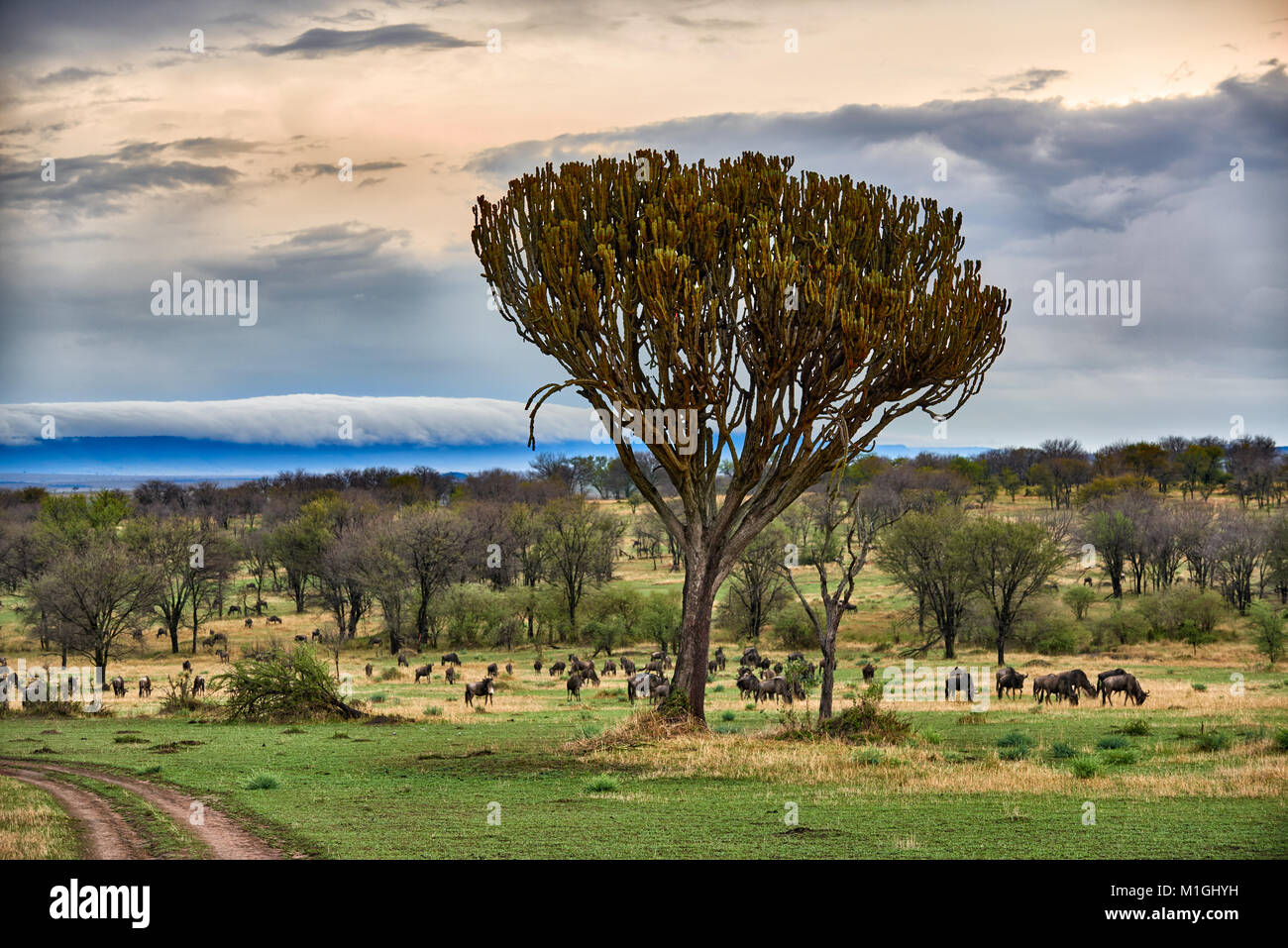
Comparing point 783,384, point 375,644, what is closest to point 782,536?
point 375,644

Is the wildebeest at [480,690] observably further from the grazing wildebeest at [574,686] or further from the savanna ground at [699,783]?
the grazing wildebeest at [574,686]

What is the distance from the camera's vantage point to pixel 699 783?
49.3 feet

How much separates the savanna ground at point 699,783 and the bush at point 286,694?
700mm

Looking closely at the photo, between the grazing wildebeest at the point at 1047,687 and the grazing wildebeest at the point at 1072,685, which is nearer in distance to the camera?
the grazing wildebeest at the point at 1072,685

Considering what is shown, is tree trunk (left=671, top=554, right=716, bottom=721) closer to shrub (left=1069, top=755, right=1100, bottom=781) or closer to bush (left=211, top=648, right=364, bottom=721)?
shrub (left=1069, top=755, right=1100, bottom=781)

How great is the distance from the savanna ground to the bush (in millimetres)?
700

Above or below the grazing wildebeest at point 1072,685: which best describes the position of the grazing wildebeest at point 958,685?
below

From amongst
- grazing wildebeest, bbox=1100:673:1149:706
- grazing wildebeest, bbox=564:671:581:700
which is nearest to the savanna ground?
grazing wildebeest, bbox=1100:673:1149:706

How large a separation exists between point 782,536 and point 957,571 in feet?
41.9

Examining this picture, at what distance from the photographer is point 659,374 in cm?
1828

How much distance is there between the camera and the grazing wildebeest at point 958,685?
115ft

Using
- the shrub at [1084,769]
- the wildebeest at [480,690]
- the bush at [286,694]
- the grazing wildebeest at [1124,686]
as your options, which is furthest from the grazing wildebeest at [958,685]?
the bush at [286,694]

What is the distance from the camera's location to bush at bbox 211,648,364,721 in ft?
82.5

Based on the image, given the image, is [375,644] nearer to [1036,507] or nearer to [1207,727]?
[1207,727]
